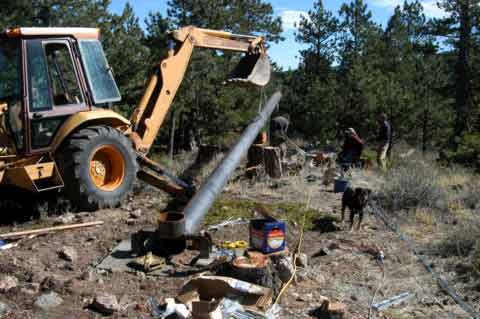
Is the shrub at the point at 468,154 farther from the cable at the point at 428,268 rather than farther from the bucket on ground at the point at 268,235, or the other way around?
the bucket on ground at the point at 268,235

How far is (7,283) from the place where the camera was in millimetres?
4949

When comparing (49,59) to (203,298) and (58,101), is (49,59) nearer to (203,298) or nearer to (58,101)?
(58,101)

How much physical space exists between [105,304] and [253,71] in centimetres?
655

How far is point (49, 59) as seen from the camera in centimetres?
762

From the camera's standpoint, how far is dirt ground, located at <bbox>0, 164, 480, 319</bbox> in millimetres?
4730

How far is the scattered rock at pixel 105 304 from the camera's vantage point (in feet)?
14.7

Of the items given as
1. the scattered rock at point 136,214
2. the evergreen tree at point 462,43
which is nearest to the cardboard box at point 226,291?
the scattered rock at point 136,214

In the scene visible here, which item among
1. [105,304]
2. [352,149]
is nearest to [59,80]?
[105,304]

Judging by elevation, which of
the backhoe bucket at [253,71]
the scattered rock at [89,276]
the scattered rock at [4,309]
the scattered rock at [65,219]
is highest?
the backhoe bucket at [253,71]

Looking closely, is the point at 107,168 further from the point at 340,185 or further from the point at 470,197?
the point at 470,197

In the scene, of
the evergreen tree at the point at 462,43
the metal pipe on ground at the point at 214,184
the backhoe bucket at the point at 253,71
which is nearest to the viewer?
the metal pipe on ground at the point at 214,184

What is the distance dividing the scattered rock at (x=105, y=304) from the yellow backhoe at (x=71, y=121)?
2.96 meters

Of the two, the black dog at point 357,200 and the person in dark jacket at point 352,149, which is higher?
the person in dark jacket at point 352,149

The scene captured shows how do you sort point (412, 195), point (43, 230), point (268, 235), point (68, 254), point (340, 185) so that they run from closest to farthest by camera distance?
point (268, 235) → point (68, 254) → point (43, 230) → point (412, 195) → point (340, 185)
